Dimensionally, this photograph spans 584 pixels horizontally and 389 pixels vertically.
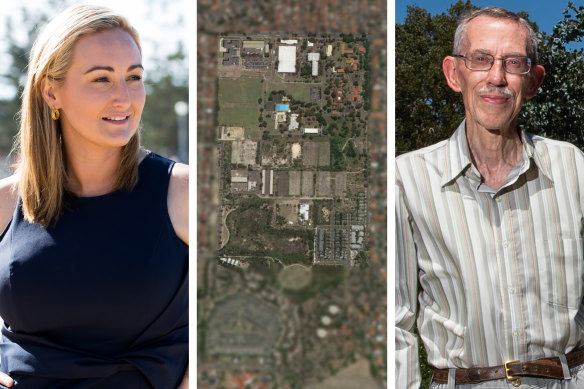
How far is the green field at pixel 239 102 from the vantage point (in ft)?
7.45

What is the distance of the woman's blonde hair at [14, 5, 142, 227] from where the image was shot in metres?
1.68

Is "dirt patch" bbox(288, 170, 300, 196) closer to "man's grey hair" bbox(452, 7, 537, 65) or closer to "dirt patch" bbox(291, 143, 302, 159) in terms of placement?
"dirt patch" bbox(291, 143, 302, 159)

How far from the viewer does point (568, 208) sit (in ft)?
6.45

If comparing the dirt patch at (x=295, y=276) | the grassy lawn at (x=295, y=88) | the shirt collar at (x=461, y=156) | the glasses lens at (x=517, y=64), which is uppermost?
the glasses lens at (x=517, y=64)

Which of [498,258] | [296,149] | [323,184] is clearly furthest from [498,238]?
[296,149]

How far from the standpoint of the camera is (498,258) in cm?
198

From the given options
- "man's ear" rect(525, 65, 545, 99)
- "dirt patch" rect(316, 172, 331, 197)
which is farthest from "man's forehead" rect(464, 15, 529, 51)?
"dirt patch" rect(316, 172, 331, 197)

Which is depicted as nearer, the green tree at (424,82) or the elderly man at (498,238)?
the elderly man at (498,238)

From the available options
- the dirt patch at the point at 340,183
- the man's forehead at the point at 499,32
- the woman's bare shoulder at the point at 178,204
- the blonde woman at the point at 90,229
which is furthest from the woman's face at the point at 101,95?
the man's forehead at the point at 499,32

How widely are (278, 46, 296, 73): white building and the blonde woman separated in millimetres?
634

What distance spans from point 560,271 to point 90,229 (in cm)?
145

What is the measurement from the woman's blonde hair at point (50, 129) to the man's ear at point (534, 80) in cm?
126

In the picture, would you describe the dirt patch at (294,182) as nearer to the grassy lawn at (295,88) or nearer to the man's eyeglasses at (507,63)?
the grassy lawn at (295,88)

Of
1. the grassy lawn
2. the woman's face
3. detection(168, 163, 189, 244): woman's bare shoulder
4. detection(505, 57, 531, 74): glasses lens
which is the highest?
→ detection(505, 57, 531, 74): glasses lens
